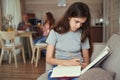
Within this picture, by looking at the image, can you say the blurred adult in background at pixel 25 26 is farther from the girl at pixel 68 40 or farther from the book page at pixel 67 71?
the book page at pixel 67 71

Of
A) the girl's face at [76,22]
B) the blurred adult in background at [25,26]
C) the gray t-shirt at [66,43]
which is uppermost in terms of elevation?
the girl's face at [76,22]

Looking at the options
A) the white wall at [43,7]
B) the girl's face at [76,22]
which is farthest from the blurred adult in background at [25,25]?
the girl's face at [76,22]

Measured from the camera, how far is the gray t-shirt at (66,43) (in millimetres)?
1960

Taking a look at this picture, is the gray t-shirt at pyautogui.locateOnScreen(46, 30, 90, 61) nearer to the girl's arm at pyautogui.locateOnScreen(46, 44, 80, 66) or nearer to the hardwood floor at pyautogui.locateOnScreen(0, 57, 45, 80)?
the girl's arm at pyautogui.locateOnScreen(46, 44, 80, 66)

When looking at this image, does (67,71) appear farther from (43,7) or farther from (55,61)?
(43,7)

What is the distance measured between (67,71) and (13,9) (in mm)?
5351

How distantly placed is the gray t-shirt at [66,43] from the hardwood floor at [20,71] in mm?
2036

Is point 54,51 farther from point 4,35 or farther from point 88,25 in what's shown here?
point 4,35

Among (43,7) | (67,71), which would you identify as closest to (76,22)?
(67,71)

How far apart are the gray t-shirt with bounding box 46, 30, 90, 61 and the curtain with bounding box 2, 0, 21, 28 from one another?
4844 millimetres

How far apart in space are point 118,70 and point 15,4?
5.59m

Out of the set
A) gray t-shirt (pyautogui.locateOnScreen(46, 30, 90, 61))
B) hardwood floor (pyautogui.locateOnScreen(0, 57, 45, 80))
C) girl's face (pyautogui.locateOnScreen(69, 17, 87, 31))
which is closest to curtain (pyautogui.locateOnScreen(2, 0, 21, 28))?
hardwood floor (pyautogui.locateOnScreen(0, 57, 45, 80))

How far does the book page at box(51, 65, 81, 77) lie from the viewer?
5.26 feet

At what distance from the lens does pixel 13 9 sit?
671 centimetres
